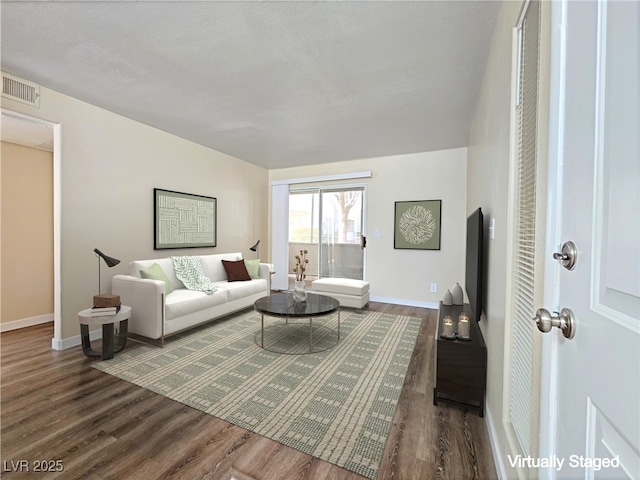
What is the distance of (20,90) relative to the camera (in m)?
2.52

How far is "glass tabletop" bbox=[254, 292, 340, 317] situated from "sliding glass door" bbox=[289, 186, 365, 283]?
6.68 feet

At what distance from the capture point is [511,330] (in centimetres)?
131

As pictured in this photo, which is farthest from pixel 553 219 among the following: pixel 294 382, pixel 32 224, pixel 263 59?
pixel 32 224

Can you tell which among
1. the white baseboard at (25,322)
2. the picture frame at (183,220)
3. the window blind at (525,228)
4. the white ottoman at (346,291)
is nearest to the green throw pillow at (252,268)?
the picture frame at (183,220)

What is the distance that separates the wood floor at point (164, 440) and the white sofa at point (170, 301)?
698 millimetres

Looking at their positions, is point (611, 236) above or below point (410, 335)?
above

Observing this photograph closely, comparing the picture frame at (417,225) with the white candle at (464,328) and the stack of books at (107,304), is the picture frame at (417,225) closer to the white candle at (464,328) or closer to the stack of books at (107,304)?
the white candle at (464,328)

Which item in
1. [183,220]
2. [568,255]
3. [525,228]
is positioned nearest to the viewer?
[568,255]

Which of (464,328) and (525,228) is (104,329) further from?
(525,228)

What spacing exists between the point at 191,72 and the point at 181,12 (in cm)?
69

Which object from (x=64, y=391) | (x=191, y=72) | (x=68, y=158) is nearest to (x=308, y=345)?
(x=64, y=391)

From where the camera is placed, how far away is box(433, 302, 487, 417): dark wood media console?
1.82 m

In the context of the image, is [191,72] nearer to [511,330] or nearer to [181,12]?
[181,12]

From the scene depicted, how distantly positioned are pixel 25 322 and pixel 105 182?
82.8 inches
